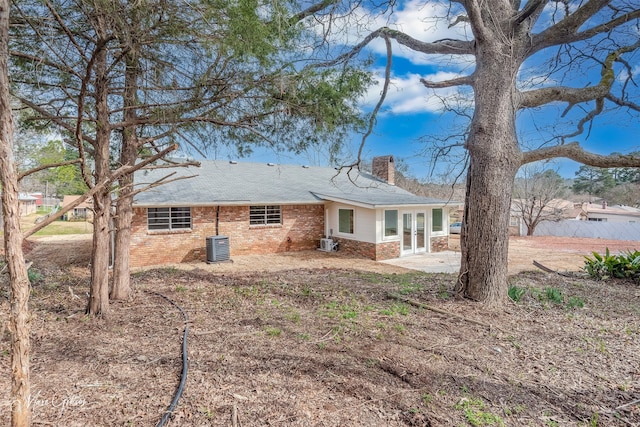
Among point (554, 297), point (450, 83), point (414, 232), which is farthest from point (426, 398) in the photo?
point (414, 232)

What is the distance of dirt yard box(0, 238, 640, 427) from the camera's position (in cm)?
253

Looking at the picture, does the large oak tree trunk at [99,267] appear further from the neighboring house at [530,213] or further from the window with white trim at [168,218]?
the neighboring house at [530,213]

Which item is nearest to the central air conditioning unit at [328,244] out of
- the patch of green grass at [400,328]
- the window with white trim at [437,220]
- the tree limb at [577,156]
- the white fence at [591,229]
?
the window with white trim at [437,220]

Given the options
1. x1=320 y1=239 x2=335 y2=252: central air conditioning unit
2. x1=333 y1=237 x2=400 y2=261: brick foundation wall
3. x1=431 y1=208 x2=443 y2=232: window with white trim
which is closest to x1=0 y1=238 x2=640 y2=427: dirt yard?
x1=333 y1=237 x2=400 y2=261: brick foundation wall

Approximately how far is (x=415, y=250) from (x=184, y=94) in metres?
11.0

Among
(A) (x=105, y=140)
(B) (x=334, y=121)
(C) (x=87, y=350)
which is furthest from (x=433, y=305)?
(A) (x=105, y=140)

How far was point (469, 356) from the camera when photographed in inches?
137

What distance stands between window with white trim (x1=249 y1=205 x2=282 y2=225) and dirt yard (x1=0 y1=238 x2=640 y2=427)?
713cm

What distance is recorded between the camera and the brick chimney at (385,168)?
60.9 ft

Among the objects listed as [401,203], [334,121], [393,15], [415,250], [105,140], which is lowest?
[415,250]

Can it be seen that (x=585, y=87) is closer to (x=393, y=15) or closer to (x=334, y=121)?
(x=393, y=15)

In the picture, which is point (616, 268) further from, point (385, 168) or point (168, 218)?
point (168, 218)

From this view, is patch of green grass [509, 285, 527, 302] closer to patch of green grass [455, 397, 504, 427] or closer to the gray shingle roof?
Result: patch of green grass [455, 397, 504, 427]

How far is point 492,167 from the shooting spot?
488 centimetres
